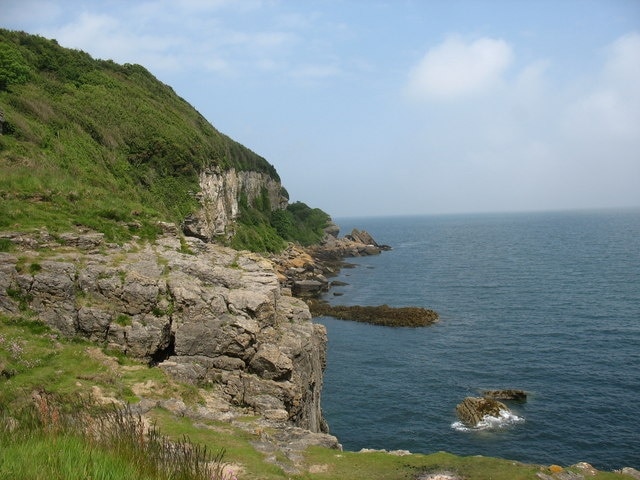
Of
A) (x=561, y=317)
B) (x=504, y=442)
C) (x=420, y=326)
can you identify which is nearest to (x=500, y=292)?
A: (x=561, y=317)

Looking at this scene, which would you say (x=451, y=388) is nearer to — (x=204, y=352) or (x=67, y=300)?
(x=204, y=352)

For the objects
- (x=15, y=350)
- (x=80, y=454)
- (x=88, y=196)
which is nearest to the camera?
(x=80, y=454)

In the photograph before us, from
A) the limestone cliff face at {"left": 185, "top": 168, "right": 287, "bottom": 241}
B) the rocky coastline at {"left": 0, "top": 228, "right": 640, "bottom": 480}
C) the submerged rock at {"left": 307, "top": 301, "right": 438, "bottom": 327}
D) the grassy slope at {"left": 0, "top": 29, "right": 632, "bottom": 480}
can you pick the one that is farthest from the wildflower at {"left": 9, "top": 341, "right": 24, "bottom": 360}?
the submerged rock at {"left": 307, "top": 301, "right": 438, "bottom": 327}

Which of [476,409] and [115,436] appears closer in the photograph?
[115,436]

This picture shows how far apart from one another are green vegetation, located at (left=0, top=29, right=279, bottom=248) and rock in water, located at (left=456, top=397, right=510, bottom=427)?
25.8m

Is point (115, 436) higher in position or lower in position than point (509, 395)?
higher

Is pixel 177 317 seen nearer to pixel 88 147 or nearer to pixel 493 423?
pixel 493 423

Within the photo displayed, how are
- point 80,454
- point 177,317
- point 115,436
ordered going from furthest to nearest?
point 177,317, point 115,436, point 80,454

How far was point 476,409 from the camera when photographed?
34625 mm

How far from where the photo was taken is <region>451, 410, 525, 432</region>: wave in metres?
33.1

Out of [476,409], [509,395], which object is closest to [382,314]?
[509,395]

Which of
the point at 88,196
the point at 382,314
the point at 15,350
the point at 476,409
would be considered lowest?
the point at 476,409

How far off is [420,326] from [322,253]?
65.9 meters

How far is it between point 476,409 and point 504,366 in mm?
10890
